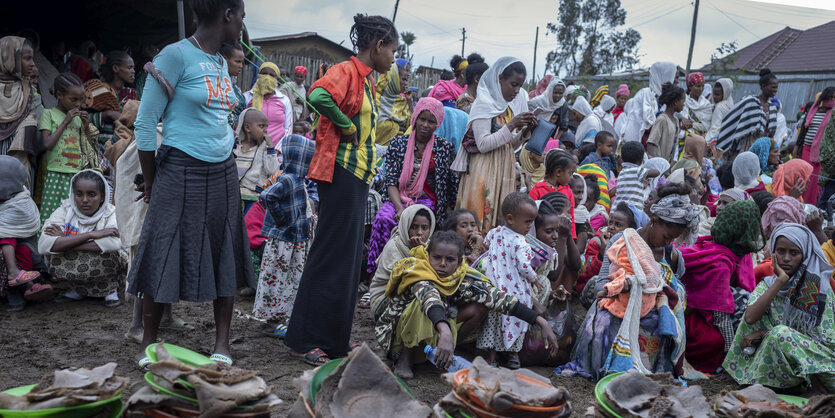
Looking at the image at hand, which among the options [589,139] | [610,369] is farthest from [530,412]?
[589,139]

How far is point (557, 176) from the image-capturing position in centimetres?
569

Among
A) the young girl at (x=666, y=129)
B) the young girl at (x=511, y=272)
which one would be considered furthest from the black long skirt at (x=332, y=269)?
the young girl at (x=666, y=129)

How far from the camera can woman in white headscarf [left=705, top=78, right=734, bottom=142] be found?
1049cm

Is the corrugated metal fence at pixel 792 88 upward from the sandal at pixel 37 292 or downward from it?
upward

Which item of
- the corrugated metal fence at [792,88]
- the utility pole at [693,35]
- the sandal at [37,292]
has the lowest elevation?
the sandal at [37,292]

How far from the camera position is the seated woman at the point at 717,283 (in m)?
4.54

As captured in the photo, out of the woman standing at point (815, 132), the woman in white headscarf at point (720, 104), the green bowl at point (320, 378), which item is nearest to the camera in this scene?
the green bowl at point (320, 378)

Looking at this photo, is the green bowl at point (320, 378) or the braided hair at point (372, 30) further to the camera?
the braided hair at point (372, 30)

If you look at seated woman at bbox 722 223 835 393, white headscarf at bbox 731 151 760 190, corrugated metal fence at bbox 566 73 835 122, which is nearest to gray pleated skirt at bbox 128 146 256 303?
seated woman at bbox 722 223 835 393

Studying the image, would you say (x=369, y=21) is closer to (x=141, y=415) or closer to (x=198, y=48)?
(x=198, y=48)

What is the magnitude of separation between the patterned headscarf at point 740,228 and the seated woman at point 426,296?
1878mm

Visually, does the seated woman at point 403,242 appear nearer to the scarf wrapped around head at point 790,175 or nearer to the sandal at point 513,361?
the sandal at point 513,361

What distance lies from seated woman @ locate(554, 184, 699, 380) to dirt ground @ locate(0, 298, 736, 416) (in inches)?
9.1

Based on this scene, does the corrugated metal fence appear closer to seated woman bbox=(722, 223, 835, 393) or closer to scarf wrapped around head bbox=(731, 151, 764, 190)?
scarf wrapped around head bbox=(731, 151, 764, 190)
